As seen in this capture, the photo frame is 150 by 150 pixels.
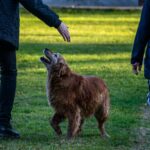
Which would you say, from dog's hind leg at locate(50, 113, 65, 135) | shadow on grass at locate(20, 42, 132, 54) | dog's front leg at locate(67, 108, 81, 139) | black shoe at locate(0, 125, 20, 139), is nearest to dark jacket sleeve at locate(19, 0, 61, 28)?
dog's front leg at locate(67, 108, 81, 139)

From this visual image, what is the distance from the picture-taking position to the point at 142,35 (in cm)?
769

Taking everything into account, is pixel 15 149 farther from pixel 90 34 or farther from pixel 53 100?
pixel 90 34

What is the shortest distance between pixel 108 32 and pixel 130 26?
393cm

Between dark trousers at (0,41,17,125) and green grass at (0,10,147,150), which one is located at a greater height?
dark trousers at (0,41,17,125)

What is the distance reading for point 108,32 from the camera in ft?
102

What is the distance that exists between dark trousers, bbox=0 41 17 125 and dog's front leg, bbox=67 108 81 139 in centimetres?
72

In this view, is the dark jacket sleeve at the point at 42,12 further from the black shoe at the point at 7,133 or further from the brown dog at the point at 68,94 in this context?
the black shoe at the point at 7,133

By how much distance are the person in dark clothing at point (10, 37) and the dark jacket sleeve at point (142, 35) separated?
925mm

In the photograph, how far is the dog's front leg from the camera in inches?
355

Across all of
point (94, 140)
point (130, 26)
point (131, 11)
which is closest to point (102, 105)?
point (94, 140)

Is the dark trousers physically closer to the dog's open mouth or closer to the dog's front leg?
the dog's open mouth

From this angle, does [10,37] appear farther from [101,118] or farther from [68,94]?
[101,118]

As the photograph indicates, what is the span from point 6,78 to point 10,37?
0.53 meters

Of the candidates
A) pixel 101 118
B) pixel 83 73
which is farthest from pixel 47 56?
pixel 83 73
